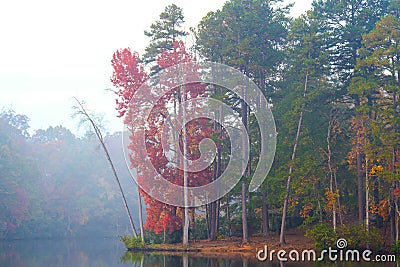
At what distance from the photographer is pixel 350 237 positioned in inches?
893

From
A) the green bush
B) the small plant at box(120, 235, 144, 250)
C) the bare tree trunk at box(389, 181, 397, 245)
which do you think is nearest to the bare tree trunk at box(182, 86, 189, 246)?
the small plant at box(120, 235, 144, 250)

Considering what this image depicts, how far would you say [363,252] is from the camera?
22.4 meters

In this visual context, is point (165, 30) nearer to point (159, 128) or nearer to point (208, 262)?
point (159, 128)

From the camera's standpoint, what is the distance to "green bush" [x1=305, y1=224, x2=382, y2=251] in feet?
73.3

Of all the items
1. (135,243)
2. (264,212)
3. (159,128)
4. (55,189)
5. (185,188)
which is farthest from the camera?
(55,189)

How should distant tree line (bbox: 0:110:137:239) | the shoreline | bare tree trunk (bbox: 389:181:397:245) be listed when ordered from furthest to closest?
distant tree line (bbox: 0:110:137:239), the shoreline, bare tree trunk (bbox: 389:181:397:245)

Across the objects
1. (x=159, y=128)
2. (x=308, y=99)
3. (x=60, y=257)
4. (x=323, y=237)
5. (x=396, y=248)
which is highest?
(x=308, y=99)

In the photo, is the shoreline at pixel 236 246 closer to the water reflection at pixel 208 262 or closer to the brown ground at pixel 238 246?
the brown ground at pixel 238 246

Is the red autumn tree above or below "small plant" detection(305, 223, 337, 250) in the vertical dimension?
above

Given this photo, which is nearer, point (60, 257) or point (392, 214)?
point (392, 214)

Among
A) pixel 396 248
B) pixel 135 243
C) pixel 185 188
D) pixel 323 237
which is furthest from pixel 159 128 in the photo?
pixel 396 248

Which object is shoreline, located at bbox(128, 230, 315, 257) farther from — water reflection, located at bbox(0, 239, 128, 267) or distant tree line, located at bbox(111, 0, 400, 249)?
water reflection, located at bbox(0, 239, 128, 267)

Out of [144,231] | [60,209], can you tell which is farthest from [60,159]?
[144,231]

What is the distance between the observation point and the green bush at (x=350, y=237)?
880 inches
